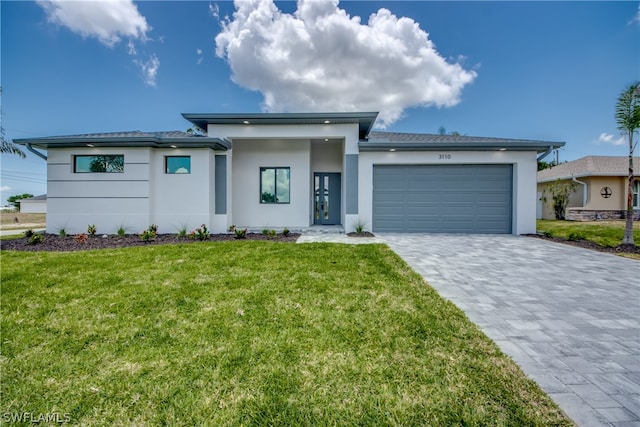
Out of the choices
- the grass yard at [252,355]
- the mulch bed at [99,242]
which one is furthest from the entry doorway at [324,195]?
the grass yard at [252,355]

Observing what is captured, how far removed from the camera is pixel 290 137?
31.6ft

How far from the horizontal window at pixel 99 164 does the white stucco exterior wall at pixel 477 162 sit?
333 inches

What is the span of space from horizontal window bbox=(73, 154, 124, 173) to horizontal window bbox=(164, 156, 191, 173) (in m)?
1.47

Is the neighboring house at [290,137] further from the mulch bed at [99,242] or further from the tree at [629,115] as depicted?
the tree at [629,115]

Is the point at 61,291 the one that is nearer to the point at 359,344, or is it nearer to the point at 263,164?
the point at 359,344

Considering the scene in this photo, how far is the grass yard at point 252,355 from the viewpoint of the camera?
1596mm

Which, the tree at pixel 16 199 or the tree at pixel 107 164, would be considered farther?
the tree at pixel 16 199

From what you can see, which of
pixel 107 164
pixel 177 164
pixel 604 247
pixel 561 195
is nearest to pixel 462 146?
pixel 604 247

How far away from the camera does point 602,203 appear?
1464 cm

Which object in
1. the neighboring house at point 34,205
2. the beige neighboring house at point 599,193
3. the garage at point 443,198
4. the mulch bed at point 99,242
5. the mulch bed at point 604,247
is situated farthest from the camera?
the neighboring house at point 34,205

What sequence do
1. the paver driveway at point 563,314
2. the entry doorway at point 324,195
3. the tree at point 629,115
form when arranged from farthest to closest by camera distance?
the entry doorway at point 324,195
the tree at point 629,115
the paver driveway at point 563,314

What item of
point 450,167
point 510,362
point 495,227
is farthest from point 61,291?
point 495,227

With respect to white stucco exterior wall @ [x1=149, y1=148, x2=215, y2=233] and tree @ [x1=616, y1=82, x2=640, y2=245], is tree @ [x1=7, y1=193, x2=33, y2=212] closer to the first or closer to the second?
white stucco exterior wall @ [x1=149, y1=148, x2=215, y2=233]

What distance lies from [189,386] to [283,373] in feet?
2.16
